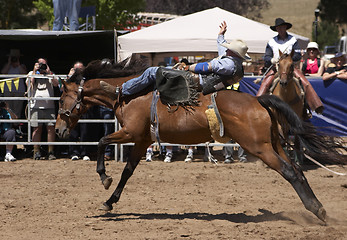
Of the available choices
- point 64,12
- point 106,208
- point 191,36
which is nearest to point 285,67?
point 106,208

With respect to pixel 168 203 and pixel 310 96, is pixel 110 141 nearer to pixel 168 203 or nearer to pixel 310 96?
pixel 168 203

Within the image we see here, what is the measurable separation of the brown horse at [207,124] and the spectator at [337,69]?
4.69m

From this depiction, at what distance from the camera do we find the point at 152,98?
21.6ft

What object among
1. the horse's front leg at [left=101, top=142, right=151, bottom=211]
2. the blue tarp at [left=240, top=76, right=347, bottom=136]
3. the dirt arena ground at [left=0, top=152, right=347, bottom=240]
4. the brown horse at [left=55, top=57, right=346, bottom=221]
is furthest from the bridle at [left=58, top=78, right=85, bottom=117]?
the blue tarp at [left=240, top=76, right=347, bottom=136]

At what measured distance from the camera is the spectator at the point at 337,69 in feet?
35.5

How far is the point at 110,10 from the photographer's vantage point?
24234mm

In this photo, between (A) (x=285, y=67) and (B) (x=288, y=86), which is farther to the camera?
(B) (x=288, y=86)

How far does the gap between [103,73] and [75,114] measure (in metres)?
0.62

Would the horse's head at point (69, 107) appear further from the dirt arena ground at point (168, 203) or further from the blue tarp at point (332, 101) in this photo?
the blue tarp at point (332, 101)

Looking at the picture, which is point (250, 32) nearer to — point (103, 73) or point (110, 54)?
point (110, 54)

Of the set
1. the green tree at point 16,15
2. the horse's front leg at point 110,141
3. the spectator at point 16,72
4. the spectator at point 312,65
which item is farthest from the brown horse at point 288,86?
the green tree at point 16,15

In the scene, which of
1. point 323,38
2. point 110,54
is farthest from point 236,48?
point 323,38

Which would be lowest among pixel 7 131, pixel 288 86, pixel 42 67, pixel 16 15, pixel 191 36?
pixel 7 131

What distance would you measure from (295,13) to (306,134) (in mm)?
95297
